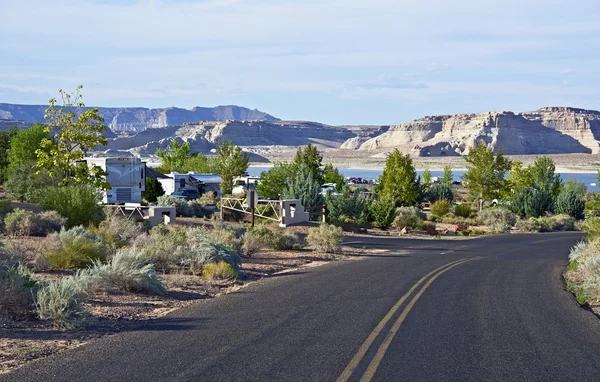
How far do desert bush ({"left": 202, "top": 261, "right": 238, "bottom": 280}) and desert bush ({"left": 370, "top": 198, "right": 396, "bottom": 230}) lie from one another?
96.2 ft

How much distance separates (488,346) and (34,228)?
63.9 ft

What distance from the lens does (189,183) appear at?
70125 mm

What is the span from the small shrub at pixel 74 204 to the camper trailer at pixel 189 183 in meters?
36.5

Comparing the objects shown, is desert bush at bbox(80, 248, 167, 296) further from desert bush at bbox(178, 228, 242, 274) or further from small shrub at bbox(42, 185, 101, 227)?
small shrub at bbox(42, 185, 101, 227)

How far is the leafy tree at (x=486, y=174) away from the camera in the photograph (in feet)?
210

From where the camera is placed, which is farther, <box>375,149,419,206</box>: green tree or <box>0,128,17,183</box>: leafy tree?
<box>375,149,419,206</box>: green tree

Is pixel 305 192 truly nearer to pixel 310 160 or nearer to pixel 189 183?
pixel 310 160

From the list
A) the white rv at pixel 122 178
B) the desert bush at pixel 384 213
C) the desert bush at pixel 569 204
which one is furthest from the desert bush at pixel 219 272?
the desert bush at pixel 569 204

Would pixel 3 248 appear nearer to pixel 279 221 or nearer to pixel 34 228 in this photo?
pixel 34 228

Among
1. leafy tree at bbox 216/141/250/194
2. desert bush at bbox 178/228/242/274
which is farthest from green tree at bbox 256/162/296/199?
desert bush at bbox 178/228/242/274

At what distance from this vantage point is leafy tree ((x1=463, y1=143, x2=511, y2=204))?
210ft

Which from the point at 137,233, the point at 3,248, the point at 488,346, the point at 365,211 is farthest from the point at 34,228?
the point at 365,211

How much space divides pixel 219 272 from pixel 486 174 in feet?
163

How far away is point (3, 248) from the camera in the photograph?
17797mm
